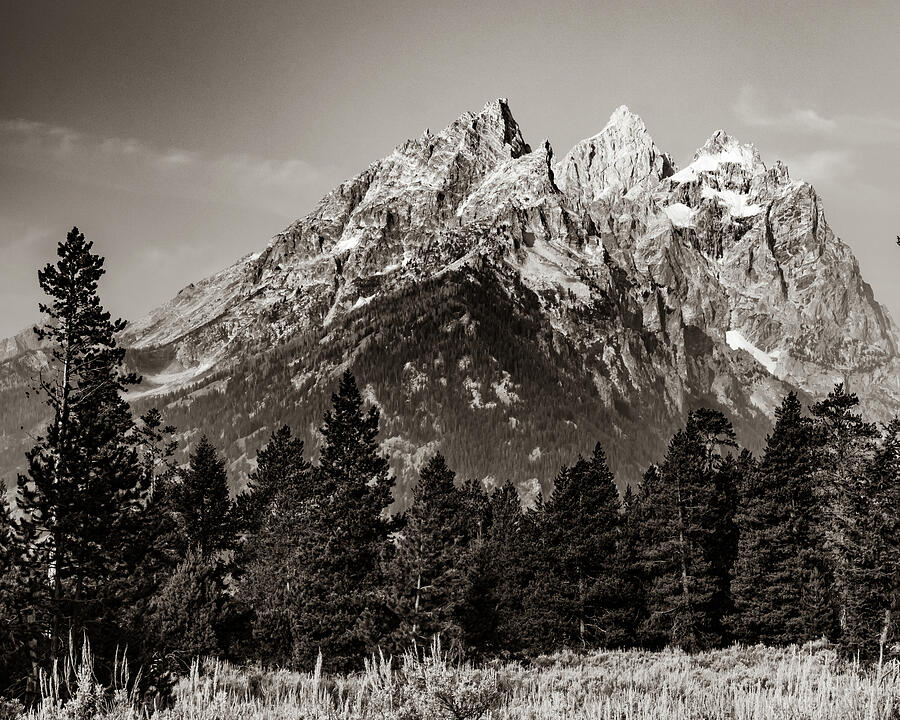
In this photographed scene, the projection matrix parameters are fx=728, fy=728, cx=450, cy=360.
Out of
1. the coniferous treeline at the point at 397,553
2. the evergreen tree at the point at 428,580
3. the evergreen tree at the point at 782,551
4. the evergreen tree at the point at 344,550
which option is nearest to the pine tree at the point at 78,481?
the coniferous treeline at the point at 397,553

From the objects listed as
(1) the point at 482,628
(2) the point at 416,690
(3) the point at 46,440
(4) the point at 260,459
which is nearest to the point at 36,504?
(3) the point at 46,440

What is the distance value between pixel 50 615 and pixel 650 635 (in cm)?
3128

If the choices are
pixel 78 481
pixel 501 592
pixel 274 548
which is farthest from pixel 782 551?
pixel 78 481

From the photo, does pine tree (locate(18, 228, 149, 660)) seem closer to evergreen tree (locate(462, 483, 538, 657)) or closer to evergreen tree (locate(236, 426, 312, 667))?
evergreen tree (locate(236, 426, 312, 667))

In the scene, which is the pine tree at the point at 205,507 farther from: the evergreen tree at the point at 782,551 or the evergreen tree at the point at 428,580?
the evergreen tree at the point at 782,551

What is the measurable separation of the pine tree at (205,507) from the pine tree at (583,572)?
24816mm

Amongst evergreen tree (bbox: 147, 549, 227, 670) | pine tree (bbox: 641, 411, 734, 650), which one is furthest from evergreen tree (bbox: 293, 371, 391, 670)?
pine tree (bbox: 641, 411, 734, 650)

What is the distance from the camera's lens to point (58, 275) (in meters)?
26.6

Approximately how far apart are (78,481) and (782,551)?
33.9 m

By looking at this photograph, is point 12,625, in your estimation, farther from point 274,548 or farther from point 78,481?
point 274,548

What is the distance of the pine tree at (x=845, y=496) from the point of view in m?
29.0

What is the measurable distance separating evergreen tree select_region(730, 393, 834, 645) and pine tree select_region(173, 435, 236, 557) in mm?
36089

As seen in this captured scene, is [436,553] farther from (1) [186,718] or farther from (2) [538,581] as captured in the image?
(1) [186,718]

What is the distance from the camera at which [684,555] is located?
39906 millimetres
